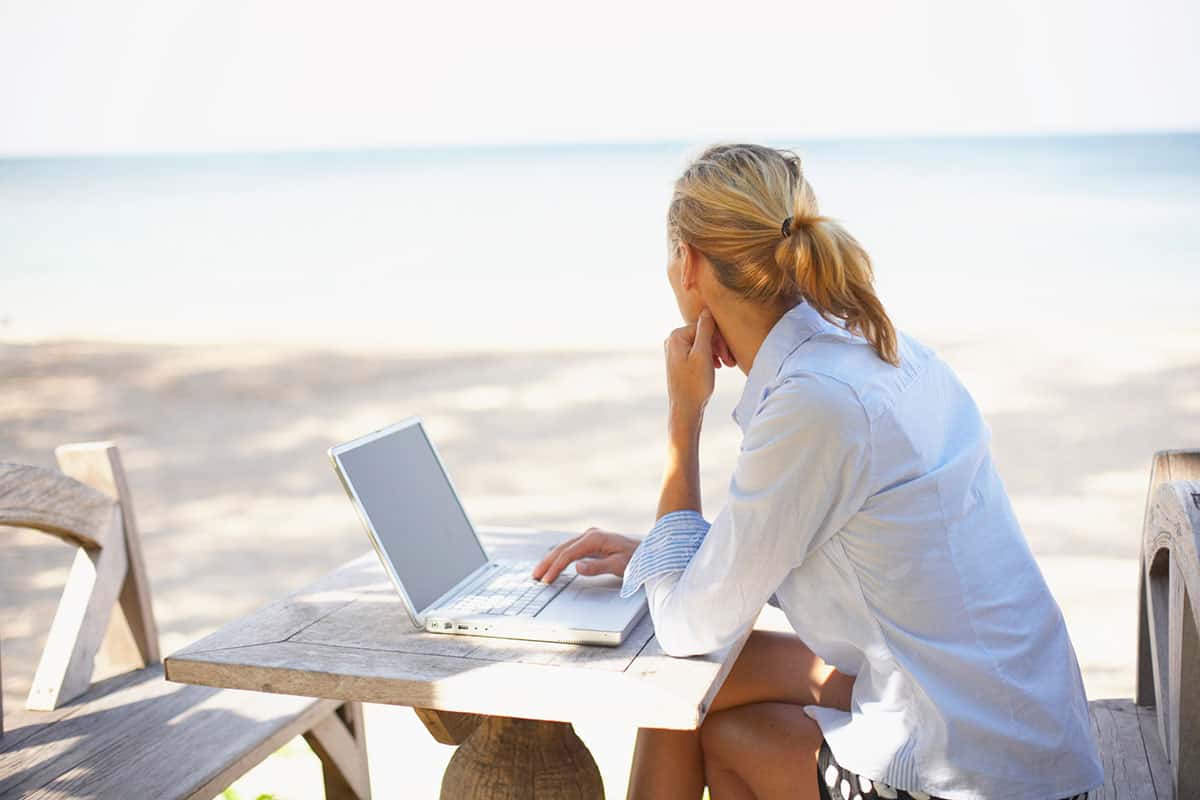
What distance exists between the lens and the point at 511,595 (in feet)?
6.50

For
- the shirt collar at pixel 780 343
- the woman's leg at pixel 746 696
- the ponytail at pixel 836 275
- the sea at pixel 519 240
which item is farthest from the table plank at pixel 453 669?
the sea at pixel 519 240

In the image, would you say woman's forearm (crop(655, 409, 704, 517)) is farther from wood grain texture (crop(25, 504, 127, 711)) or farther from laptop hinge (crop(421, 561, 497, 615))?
wood grain texture (crop(25, 504, 127, 711))

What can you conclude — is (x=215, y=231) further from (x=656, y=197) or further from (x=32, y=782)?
(x=32, y=782)

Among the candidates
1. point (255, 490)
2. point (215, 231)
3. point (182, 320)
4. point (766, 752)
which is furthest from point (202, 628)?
point (215, 231)

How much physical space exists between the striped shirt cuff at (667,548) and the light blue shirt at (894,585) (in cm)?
6

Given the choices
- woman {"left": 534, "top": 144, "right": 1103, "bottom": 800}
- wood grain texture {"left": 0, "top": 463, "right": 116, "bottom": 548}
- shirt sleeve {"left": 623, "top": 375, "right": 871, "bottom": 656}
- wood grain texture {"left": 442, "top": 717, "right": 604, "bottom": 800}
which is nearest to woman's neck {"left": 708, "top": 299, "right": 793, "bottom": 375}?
woman {"left": 534, "top": 144, "right": 1103, "bottom": 800}

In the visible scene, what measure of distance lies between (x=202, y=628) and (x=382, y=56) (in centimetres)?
4238

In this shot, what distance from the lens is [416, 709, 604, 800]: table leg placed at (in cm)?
200

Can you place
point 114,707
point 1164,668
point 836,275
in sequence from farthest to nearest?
point 114,707, point 1164,668, point 836,275

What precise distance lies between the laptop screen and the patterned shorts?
2.21 ft

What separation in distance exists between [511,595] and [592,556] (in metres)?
0.16

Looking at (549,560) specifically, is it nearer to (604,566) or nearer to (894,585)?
(604,566)

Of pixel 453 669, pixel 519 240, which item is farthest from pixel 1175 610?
pixel 519 240

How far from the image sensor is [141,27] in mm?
45312
